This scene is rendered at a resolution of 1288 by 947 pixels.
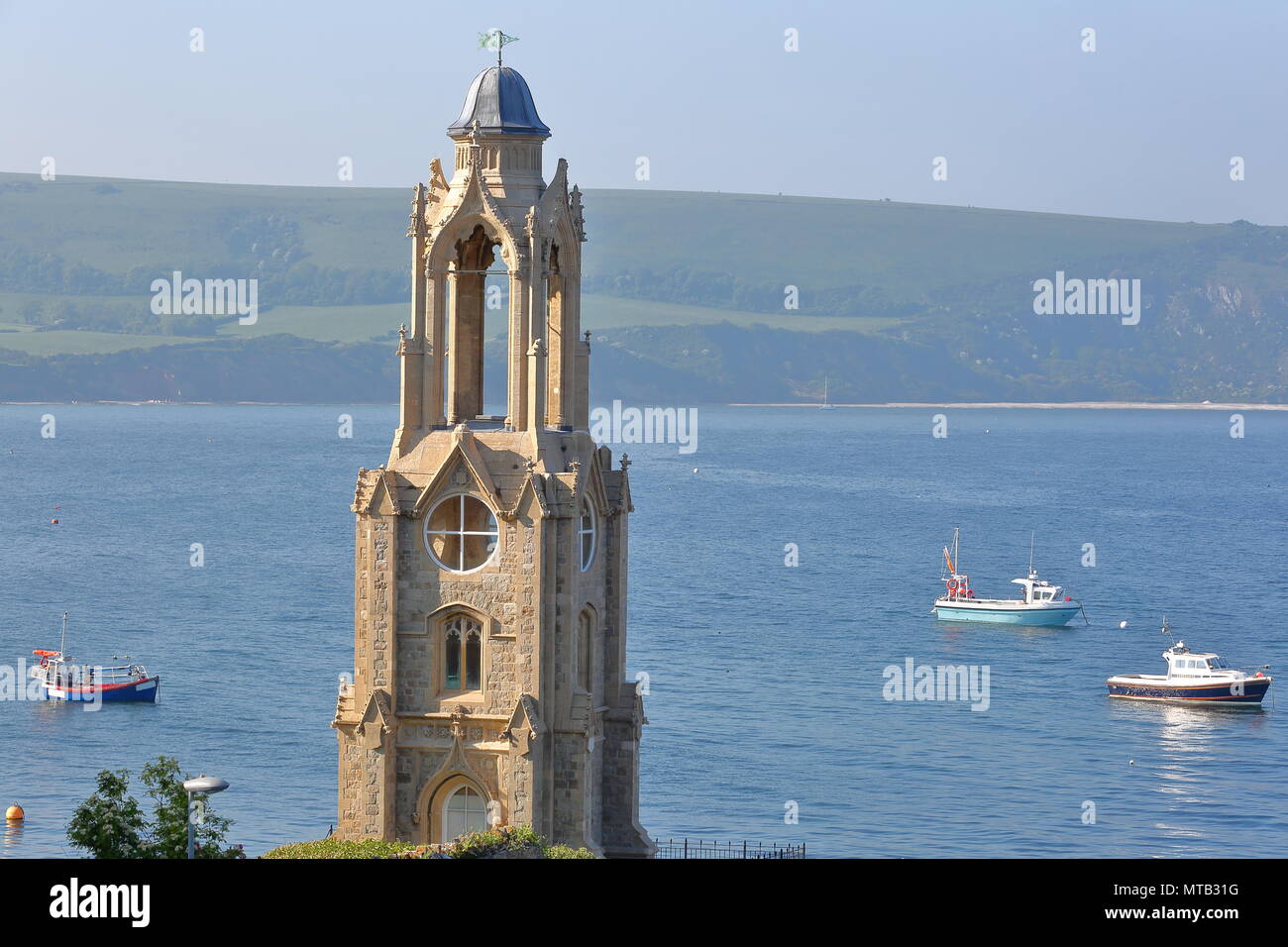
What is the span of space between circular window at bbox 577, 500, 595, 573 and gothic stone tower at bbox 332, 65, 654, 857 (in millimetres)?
177

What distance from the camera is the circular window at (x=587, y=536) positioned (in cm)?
4081

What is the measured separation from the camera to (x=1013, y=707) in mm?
135000

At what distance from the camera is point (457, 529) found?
4025 centimetres

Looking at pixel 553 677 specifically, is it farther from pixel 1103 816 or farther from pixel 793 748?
pixel 793 748

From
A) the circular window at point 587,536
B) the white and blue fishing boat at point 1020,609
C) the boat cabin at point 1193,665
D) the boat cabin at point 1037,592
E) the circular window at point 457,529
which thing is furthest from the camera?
the boat cabin at point 1037,592

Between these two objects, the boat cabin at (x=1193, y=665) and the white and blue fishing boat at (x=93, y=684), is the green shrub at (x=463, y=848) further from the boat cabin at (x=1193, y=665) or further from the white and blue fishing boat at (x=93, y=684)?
the boat cabin at (x=1193, y=665)

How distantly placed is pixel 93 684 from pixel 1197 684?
65.3 metres

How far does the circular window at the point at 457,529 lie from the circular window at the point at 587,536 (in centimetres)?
166

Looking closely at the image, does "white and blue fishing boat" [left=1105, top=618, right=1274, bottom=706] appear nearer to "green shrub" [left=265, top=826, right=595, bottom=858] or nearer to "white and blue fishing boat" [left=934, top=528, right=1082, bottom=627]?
"white and blue fishing boat" [left=934, top=528, right=1082, bottom=627]

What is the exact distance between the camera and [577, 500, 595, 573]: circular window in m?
40.8

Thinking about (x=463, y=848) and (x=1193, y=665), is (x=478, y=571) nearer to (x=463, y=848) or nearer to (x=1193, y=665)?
(x=463, y=848)

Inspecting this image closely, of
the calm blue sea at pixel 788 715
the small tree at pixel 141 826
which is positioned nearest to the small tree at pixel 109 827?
the small tree at pixel 141 826

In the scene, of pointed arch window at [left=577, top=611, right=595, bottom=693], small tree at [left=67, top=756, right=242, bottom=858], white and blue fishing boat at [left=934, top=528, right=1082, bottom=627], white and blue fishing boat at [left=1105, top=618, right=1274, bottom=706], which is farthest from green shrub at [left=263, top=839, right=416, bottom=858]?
white and blue fishing boat at [left=934, top=528, right=1082, bottom=627]
